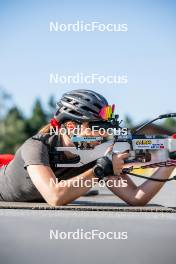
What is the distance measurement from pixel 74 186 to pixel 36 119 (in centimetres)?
9240

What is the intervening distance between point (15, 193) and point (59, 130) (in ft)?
2.35

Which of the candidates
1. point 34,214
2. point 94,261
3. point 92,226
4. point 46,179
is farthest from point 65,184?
point 94,261

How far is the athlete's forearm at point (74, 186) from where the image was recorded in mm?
5117

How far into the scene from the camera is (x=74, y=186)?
5211 millimetres

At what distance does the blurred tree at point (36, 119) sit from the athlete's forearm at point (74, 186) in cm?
8870

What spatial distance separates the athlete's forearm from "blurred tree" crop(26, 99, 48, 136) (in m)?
88.7

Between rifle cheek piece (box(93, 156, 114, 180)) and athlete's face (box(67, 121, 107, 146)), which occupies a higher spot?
athlete's face (box(67, 121, 107, 146))

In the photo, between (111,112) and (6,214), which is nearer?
(6,214)

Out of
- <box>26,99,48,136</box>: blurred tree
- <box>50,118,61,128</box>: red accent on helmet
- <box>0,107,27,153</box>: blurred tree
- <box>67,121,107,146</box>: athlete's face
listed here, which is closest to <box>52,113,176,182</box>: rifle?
<box>67,121,107,146</box>: athlete's face

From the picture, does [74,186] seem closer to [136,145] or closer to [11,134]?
[136,145]

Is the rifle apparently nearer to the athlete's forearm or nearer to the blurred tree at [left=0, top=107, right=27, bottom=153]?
the athlete's forearm

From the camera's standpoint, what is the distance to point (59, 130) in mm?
5465

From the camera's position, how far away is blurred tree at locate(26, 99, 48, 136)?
9447 cm

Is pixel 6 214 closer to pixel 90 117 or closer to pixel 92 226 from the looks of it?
pixel 92 226
